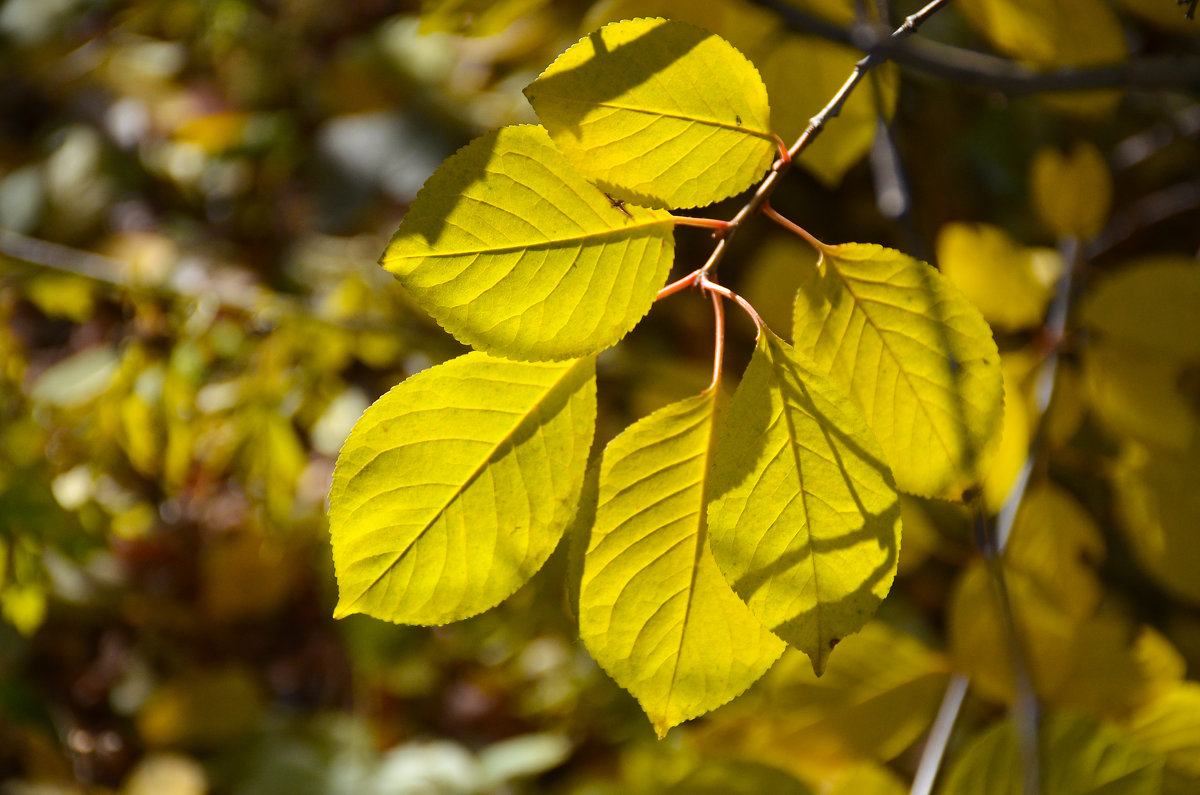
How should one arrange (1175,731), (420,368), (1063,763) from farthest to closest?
(420,368), (1175,731), (1063,763)

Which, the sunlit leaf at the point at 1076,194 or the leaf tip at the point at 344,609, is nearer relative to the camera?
the leaf tip at the point at 344,609

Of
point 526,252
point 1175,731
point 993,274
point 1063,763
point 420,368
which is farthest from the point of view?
point 420,368

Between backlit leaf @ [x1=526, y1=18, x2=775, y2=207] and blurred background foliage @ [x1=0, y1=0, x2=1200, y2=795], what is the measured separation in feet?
0.85

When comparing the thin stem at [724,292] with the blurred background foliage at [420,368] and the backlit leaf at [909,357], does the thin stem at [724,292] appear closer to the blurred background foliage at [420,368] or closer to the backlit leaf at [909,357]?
the backlit leaf at [909,357]

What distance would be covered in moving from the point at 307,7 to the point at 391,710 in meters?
1.66

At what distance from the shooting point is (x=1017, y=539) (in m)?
0.87

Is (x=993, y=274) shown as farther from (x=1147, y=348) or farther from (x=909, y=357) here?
(x=909, y=357)

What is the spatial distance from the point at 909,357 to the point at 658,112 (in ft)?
0.57

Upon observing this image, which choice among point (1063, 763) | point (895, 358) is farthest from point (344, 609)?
point (1063, 763)

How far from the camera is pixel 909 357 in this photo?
413 millimetres

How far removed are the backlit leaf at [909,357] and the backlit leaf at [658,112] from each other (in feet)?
0.24

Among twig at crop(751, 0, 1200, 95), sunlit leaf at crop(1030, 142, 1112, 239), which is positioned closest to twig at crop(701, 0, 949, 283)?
twig at crop(751, 0, 1200, 95)

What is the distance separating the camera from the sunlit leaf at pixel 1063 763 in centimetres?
58

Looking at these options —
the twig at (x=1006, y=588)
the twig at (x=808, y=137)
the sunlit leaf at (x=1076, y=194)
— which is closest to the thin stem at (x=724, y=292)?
the twig at (x=808, y=137)
